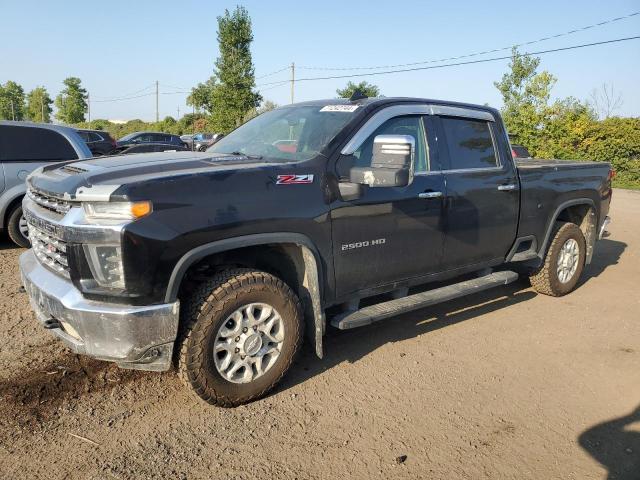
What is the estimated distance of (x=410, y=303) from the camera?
407 centimetres

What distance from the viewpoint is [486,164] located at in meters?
4.78

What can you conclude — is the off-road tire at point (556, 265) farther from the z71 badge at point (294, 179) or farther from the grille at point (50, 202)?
the grille at point (50, 202)

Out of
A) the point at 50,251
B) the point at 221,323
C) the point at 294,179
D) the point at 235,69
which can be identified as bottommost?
the point at 221,323

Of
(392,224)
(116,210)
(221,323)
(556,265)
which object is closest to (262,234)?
(221,323)

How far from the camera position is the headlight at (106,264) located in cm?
275

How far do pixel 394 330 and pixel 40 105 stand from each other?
298 ft

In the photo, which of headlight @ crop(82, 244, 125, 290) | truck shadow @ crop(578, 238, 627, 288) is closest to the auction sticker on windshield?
headlight @ crop(82, 244, 125, 290)

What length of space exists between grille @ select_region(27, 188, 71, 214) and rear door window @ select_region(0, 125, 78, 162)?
14.0 feet

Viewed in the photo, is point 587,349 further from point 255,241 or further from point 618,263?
point 618,263

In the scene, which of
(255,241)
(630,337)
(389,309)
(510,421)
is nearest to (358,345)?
(389,309)

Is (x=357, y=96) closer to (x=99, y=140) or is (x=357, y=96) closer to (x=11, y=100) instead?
(x=99, y=140)

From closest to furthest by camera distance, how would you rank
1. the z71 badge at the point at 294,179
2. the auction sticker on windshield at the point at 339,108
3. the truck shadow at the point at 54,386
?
the truck shadow at the point at 54,386, the z71 badge at the point at 294,179, the auction sticker on windshield at the point at 339,108

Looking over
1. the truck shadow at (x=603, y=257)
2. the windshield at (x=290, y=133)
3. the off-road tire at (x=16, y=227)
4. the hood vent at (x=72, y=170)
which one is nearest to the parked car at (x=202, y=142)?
the windshield at (x=290, y=133)

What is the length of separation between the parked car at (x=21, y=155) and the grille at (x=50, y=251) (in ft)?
13.1
